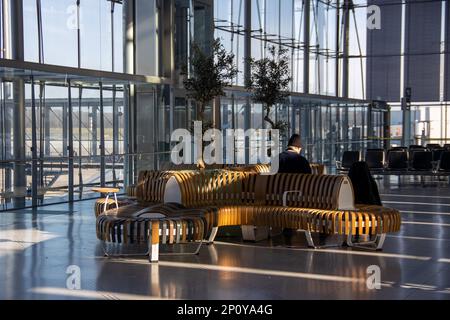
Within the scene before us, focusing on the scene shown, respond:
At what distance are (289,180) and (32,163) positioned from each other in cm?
736

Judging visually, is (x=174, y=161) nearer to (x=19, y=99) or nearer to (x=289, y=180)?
(x=19, y=99)

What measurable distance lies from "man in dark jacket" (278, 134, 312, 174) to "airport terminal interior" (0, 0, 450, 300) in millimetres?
85

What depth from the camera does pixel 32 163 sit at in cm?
1549

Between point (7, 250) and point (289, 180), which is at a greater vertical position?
point (289, 180)

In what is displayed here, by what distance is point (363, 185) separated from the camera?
10.1 m

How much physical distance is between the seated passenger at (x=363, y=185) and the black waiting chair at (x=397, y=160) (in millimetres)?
9706

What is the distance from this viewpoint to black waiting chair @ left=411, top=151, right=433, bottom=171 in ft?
63.3

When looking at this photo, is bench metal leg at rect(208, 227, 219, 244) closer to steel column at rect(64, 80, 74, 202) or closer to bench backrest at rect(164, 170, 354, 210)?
bench backrest at rect(164, 170, 354, 210)

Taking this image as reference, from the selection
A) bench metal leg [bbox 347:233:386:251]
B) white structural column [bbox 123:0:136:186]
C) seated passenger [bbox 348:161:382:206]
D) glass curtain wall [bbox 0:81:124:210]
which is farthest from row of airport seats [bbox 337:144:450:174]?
bench metal leg [bbox 347:233:386:251]

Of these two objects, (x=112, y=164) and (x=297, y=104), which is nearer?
(x=112, y=164)

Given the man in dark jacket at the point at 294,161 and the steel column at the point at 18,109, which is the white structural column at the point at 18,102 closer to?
the steel column at the point at 18,109
